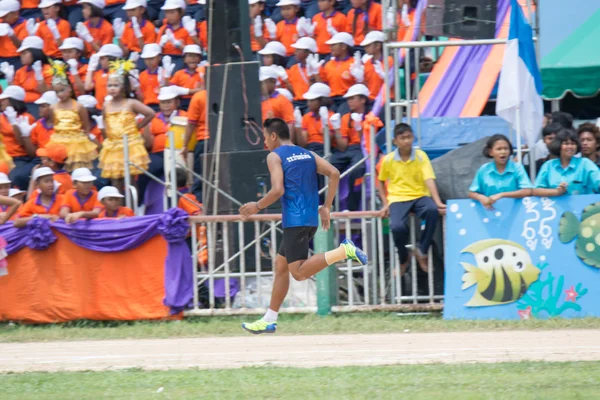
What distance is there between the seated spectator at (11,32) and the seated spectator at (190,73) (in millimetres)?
3090

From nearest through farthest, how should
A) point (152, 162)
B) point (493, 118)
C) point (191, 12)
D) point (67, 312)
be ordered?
1. point (67, 312)
2. point (493, 118)
3. point (152, 162)
4. point (191, 12)

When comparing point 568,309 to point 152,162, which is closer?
point 568,309

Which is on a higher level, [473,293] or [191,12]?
[191,12]

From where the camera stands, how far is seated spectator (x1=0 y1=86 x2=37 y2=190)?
14.8 meters

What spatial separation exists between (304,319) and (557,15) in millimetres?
6185

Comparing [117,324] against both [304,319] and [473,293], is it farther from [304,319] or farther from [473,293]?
[473,293]

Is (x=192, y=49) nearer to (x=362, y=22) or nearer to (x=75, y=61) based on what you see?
(x=75, y=61)

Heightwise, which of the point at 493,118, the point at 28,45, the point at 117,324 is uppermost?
the point at 28,45

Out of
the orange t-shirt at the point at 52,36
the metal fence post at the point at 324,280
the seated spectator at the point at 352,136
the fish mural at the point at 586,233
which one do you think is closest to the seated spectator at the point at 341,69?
the seated spectator at the point at 352,136

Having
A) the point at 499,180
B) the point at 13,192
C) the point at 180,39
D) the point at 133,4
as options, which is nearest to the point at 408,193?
the point at 499,180

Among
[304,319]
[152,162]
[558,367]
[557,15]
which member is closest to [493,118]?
[557,15]

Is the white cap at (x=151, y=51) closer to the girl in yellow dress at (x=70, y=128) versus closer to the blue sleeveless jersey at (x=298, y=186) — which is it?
the girl in yellow dress at (x=70, y=128)

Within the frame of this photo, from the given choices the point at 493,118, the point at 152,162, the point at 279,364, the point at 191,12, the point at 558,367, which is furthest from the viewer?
the point at 191,12

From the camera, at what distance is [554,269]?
11.0m
